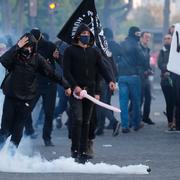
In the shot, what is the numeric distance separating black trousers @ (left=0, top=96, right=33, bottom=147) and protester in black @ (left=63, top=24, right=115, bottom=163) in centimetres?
65

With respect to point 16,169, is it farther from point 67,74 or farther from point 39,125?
point 39,125

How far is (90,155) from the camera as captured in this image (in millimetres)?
12734

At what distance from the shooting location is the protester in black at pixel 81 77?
40.1 feet

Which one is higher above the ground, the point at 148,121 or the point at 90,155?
the point at 90,155

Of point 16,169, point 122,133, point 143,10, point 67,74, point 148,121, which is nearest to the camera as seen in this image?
point 16,169

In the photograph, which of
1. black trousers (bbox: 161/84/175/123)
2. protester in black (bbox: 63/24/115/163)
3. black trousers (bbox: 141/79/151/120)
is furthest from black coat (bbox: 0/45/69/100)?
black trousers (bbox: 141/79/151/120)

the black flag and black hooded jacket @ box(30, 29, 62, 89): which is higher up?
the black flag

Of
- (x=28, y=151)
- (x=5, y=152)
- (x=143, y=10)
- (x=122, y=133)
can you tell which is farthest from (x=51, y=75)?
(x=143, y=10)

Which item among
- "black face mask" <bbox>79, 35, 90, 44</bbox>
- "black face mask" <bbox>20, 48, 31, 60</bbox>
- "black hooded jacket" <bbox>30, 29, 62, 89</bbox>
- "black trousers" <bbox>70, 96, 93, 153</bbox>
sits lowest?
"black trousers" <bbox>70, 96, 93, 153</bbox>

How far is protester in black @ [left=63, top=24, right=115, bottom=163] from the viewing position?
1222 centimetres

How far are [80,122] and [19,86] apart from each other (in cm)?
91

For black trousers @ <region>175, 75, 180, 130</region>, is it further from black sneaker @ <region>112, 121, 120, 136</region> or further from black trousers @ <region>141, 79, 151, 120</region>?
black trousers @ <region>141, 79, 151, 120</region>

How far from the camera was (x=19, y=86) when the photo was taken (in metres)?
11.9

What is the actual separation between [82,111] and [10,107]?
0.98 meters
